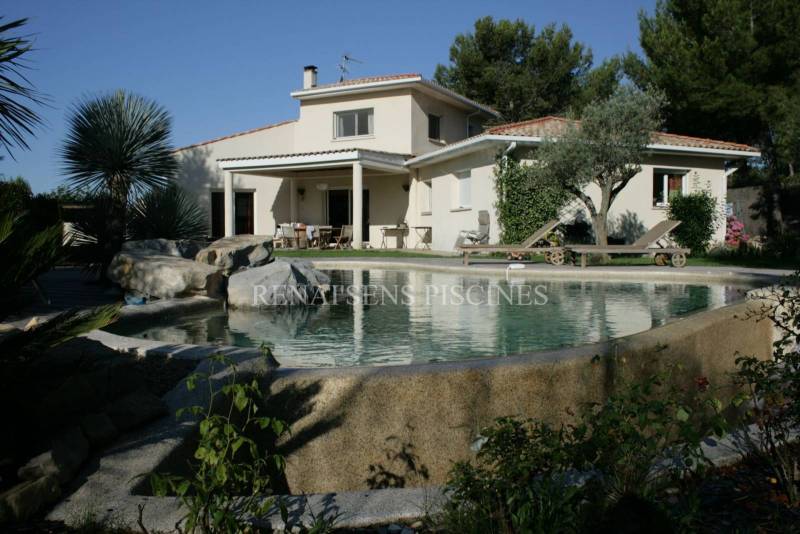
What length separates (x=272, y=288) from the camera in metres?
8.15

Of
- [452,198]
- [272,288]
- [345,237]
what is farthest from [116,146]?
[345,237]

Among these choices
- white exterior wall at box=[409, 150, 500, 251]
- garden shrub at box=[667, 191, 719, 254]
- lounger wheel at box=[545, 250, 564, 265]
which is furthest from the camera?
white exterior wall at box=[409, 150, 500, 251]

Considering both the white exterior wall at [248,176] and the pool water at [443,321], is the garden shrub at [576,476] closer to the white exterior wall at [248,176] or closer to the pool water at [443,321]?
the pool water at [443,321]

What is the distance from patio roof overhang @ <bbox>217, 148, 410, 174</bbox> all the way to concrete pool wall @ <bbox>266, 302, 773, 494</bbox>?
1637cm

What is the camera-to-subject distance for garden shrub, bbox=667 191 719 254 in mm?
17281

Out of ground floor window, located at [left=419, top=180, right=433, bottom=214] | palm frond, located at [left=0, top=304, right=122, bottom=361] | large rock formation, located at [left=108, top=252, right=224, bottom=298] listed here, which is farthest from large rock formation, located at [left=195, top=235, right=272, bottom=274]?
ground floor window, located at [left=419, top=180, right=433, bottom=214]

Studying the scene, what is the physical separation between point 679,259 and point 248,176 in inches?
649

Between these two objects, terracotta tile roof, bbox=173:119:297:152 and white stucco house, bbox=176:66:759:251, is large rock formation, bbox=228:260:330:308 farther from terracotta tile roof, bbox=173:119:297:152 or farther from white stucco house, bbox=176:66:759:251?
terracotta tile roof, bbox=173:119:297:152

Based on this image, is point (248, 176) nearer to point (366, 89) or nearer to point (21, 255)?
point (366, 89)

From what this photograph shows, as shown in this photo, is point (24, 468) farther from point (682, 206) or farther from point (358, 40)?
point (358, 40)

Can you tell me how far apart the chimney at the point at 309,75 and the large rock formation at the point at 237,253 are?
1524 cm

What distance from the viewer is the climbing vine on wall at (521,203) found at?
16812mm

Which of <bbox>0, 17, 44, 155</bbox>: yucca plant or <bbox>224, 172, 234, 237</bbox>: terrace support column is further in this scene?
<bbox>224, 172, 234, 237</bbox>: terrace support column

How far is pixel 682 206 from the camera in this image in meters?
17.4
